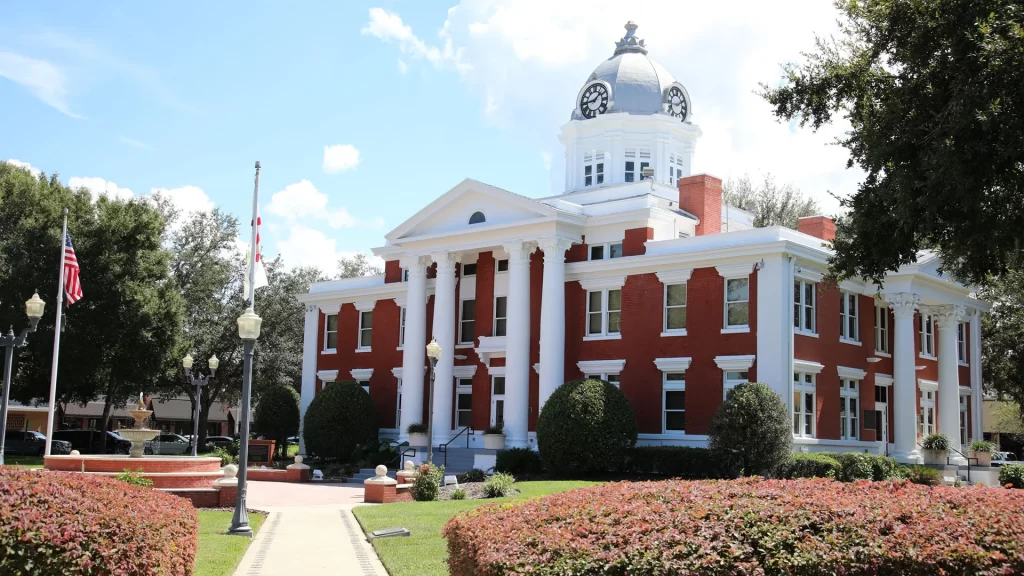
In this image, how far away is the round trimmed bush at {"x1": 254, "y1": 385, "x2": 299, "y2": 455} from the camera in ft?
153

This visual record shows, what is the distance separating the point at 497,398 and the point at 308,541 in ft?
76.9

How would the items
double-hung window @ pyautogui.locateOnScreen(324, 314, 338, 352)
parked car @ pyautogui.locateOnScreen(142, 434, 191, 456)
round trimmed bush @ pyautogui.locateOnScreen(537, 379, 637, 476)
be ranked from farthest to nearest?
double-hung window @ pyautogui.locateOnScreen(324, 314, 338, 352)
parked car @ pyautogui.locateOnScreen(142, 434, 191, 456)
round trimmed bush @ pyautogui.locateOnScreen(537, 379, 637, 476)

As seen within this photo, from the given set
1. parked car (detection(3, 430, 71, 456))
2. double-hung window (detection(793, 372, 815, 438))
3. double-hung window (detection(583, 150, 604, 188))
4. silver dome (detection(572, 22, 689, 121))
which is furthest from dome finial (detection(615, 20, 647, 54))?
parked car (detection(3, 430, 71, 456))

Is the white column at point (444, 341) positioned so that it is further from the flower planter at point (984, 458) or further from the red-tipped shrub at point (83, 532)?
the red-tipped shrub at point (83, 532)

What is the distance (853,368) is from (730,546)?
2939cm

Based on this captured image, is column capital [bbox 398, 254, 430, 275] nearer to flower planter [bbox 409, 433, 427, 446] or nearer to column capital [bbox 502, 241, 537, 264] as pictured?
column capital [bbox 502, 241, 537, 264]

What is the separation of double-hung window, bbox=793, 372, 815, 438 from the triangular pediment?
10785mm

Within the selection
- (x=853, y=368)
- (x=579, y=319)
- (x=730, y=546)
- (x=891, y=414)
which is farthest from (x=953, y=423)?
(x=730, y=546)

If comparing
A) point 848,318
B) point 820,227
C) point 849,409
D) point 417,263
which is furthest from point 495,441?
point 820,227

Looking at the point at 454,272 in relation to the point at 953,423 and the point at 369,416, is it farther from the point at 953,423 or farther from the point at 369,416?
the point at 953,423

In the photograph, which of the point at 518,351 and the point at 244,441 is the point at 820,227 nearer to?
the point at 518,351

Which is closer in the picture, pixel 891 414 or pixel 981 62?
pixel 981 62

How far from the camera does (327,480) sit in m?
36.1

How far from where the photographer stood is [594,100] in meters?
48.3
